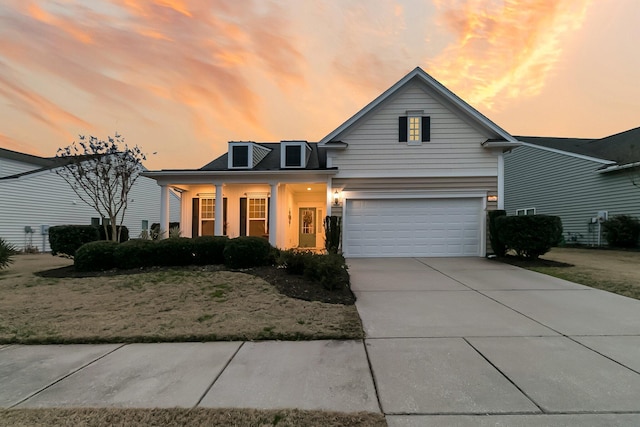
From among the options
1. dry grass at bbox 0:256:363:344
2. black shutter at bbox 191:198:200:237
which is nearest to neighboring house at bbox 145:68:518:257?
black shutter at bbox 191:198:200:237

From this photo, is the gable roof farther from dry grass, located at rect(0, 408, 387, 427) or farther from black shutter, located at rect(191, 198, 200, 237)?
dry grass, located at rect(0, 408, 387, 427)

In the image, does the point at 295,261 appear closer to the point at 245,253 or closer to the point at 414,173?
the point at 245,253

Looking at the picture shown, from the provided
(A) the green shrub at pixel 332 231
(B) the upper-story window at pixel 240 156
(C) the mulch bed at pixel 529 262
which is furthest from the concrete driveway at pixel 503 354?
(B) the upper-story window at pixel 240 156

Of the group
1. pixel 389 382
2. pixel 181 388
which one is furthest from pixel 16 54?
pixel 389 382

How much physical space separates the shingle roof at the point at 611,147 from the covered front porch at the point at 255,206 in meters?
14.8

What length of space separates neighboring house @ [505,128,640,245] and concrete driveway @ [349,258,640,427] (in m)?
13.3

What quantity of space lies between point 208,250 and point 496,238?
30.2 feet

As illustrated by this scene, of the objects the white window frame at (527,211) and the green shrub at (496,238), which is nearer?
the green shrub at (496,238)

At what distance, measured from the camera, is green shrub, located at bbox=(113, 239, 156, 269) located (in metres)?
8.52

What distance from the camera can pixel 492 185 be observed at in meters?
11.7

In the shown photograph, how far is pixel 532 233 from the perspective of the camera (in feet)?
31.2

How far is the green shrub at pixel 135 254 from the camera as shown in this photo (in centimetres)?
852

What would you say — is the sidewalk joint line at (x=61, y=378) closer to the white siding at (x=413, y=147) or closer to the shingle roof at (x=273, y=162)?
the white siding at (x=413, y=147)

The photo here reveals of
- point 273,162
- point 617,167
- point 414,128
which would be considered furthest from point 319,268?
point 617,167
